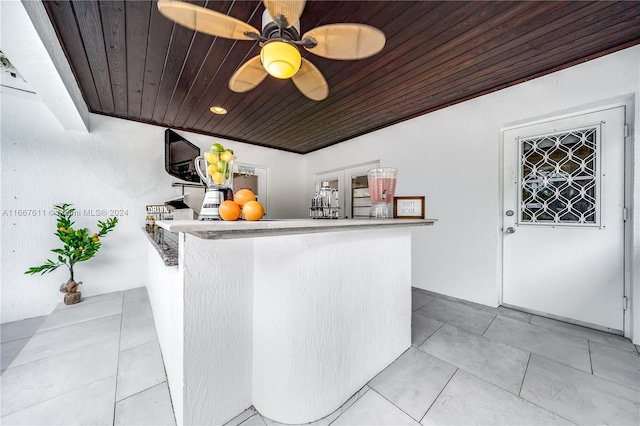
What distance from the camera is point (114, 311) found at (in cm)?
240

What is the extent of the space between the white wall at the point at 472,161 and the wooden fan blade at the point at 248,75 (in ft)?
7.58

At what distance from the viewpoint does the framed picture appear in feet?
5.72

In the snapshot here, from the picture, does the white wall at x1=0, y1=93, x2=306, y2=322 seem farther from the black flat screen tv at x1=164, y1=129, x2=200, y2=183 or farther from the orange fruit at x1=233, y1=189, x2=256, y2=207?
the orange fruit at x1=233, y1=189, x2=256, y2=207

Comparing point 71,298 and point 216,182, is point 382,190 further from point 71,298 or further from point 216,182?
point 71,298

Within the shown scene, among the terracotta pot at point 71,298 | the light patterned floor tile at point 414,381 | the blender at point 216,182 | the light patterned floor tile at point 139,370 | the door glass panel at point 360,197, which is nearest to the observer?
the blender at point 216,182

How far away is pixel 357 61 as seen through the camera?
6.32ft

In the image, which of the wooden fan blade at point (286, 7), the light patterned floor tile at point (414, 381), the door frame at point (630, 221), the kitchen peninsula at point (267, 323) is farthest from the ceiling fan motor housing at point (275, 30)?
the door frame at point (630, 221)

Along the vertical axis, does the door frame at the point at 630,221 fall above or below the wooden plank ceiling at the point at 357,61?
below

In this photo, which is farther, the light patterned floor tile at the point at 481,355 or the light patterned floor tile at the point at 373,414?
the light patterned floor tile at the point at 481,355

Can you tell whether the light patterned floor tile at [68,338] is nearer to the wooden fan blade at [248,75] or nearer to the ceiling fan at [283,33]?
the wooden fan blade at [248,75]

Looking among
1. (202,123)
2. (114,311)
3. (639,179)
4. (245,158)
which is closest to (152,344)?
(114,311)

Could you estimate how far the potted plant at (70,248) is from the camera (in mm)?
2482

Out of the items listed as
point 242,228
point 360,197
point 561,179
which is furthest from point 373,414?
point 360,197

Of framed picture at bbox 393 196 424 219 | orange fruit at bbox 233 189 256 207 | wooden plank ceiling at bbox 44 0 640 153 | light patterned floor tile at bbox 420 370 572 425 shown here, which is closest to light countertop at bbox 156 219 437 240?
orange fruit at bbox 233 189 256 207
